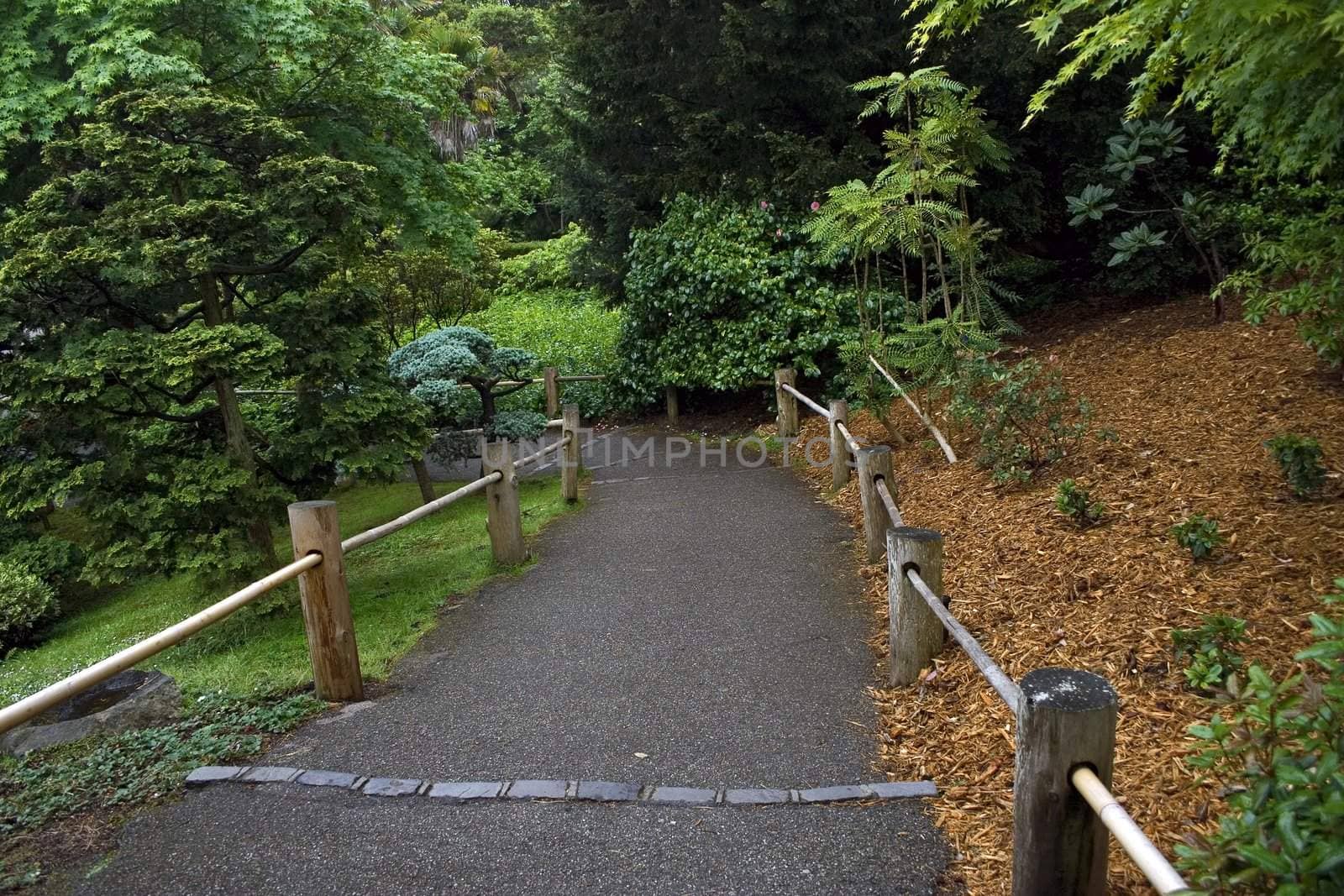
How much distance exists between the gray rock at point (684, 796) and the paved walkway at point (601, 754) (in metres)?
0.04

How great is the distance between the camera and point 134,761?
11.2 ft

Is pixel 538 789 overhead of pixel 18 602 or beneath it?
overhead

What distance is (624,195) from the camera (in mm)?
12273

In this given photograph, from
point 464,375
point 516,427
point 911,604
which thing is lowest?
point 911,604

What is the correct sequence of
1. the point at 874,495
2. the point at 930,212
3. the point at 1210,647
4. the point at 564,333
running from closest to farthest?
1. the point at 1210,647
2. the point at 874,495
3. the point at 930,212
4. the point at 564,333

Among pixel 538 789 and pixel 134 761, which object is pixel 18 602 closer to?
pixel 134 761

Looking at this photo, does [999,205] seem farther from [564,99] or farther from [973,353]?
[564,99]

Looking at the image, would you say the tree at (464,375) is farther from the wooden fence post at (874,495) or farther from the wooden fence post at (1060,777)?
the wooden fence post at (1060,777)

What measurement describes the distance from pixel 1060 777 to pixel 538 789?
1.83 metres

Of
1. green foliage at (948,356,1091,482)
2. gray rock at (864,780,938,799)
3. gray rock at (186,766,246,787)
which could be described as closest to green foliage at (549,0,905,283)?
green foliage at (948,356,1091,482)

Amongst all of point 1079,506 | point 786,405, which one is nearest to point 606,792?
point 1079,506

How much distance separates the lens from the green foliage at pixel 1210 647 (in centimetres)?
286

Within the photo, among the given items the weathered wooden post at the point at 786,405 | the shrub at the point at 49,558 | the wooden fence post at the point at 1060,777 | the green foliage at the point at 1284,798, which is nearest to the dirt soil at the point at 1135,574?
the wooden fence post at the point at 1060,777

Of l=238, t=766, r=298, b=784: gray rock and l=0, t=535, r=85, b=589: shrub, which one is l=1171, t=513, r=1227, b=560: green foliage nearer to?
l=238, t=766, r=298, b=784: gray rock
